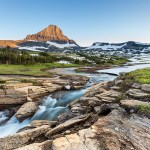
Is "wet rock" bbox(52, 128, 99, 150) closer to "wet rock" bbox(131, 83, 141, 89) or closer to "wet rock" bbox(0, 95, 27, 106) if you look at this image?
"wet rock" bbox(131, 83, 141, 89)

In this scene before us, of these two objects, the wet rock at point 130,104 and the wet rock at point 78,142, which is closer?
the wet rock at point 78,142

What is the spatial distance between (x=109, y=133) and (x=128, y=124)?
2.35 meters

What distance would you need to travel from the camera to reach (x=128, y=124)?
54.2 feet

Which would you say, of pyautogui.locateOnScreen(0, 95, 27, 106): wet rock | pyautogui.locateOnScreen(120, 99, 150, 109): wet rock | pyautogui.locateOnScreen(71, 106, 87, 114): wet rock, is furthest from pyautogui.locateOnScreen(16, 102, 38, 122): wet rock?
pyautogui.locateOnScreen(120, 99, 150, 109): wet rock

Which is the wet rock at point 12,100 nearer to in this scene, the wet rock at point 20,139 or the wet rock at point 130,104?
the wet rock at point 20,139

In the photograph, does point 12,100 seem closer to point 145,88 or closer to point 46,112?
point 46,112

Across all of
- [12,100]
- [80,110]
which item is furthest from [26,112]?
[80,110]

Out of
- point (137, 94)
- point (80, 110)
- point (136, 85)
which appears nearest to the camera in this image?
point (137, 94)

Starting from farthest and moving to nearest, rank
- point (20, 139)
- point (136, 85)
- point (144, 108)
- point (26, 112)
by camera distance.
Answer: point (26, 112)
point (136, 85)
point (144, 108)
point (20, 139)

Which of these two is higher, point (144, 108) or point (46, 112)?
point (144, 108)

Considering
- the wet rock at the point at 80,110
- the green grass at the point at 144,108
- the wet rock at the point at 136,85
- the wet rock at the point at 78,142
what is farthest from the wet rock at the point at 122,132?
the wet rock at the point at 136,85

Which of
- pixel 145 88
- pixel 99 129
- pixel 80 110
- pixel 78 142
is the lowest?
pixel 80 110

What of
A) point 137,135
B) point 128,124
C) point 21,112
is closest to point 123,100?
point 128,124

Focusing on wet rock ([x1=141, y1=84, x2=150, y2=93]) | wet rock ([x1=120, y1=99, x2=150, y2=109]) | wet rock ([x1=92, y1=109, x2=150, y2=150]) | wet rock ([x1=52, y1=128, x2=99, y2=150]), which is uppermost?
wet rock ([x1=141, y1=84, x2=150, y2=93])
